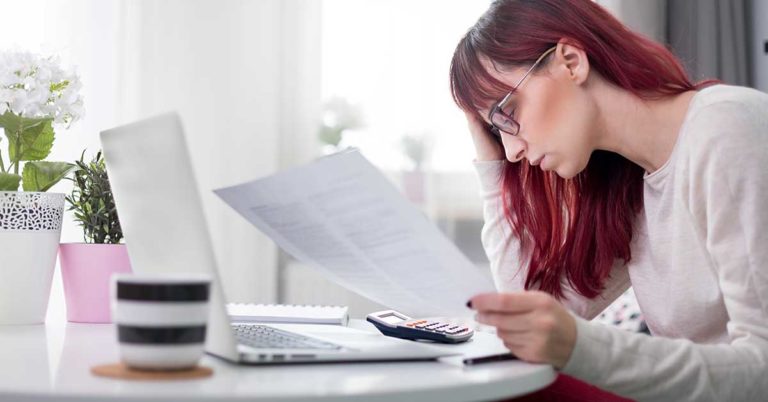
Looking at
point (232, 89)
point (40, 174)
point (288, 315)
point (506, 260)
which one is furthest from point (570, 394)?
point (232, 89)

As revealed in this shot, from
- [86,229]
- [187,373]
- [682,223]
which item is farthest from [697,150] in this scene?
[86,229]

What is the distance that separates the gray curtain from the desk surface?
8.88 ft

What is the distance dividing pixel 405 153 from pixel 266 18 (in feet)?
2.10

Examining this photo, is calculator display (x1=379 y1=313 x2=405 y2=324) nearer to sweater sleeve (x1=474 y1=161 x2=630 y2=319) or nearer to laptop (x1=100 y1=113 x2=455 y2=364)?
laptop (x1=100 y1=113 x2=455 y2=364)

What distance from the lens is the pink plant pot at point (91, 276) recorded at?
122 centimetres

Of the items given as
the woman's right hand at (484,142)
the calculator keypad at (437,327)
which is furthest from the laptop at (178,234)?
the woman's right hand at (484,142)

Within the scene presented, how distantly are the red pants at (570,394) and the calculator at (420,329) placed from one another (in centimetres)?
11

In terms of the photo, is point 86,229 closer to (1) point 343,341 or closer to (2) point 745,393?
(1) point 343,341

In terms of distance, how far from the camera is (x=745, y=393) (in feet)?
3.09

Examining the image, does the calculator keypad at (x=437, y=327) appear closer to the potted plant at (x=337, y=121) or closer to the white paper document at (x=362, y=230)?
the white paper document at (x=362, y=230)

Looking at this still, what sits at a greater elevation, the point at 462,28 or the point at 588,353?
the point at 462,28

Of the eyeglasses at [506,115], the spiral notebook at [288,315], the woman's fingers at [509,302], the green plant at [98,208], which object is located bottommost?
the spiral notebook at [288,315]

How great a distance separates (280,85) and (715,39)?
161 centimetres

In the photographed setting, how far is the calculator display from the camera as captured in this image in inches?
45.0
